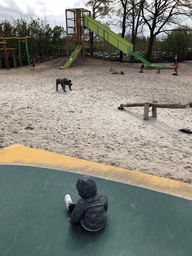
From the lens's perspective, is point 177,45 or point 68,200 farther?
point 177,45

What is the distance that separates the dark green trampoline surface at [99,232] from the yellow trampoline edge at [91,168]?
160 millimetres

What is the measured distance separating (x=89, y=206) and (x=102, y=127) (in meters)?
3.57

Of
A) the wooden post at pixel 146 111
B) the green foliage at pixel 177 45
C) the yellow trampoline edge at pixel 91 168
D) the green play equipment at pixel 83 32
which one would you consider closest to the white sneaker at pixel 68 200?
the yellow trampoline edge at pixel 91 168

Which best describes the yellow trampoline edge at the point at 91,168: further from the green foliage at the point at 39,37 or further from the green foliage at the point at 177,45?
the green foliage at the point at 177,45

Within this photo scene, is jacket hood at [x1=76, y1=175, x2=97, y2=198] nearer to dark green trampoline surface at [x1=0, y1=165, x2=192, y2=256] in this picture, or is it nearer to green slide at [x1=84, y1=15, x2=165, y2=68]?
dark green trampoline surface at [x1=0, y1=165, x2=192, y2=256]

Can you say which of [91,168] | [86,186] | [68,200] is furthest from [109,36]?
[86,186]

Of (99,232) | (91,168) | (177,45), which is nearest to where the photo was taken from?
(99,232)

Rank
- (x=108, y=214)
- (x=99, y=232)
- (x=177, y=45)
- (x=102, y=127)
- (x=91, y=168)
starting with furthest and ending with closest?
1. (x=177, y=45)
2. (x=102, y=127)
3. (x=91, y=168)
4. (x=108, y=214)
5. (x=99, y=232)

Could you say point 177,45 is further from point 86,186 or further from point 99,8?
point 86,186

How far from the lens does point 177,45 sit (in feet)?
82.5

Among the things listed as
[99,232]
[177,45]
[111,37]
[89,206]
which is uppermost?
[177,45]

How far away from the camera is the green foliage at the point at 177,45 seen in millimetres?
24766

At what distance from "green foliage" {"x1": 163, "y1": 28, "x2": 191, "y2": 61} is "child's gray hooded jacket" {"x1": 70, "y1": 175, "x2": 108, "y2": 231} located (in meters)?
26.7

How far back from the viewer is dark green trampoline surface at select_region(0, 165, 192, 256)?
2.08m
